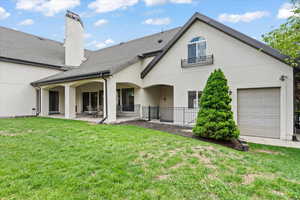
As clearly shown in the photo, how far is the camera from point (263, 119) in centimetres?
798

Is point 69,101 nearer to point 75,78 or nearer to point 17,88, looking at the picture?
point 75,78

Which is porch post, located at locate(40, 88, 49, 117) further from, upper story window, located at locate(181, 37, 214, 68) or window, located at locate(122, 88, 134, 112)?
upper story window, located at locate(181, 37, 214, 68)

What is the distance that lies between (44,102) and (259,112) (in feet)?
52.9

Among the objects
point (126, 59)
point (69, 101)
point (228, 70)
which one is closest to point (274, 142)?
point (228, 70)

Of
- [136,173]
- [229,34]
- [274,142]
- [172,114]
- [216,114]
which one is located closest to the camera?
[136,173]

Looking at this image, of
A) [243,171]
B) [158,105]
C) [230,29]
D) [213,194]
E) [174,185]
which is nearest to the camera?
[213,194]

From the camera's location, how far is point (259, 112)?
26.6 feet

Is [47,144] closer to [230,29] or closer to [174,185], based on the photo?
A: [174,185]

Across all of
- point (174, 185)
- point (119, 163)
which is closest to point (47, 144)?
point (119, 163)

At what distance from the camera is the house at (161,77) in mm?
7824

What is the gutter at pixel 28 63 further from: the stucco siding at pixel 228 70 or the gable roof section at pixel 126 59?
the stucco siding at pixel 228 70

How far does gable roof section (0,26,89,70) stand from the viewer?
1348 centimetres

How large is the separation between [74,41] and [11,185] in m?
16.4

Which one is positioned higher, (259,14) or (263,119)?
(259,14)
